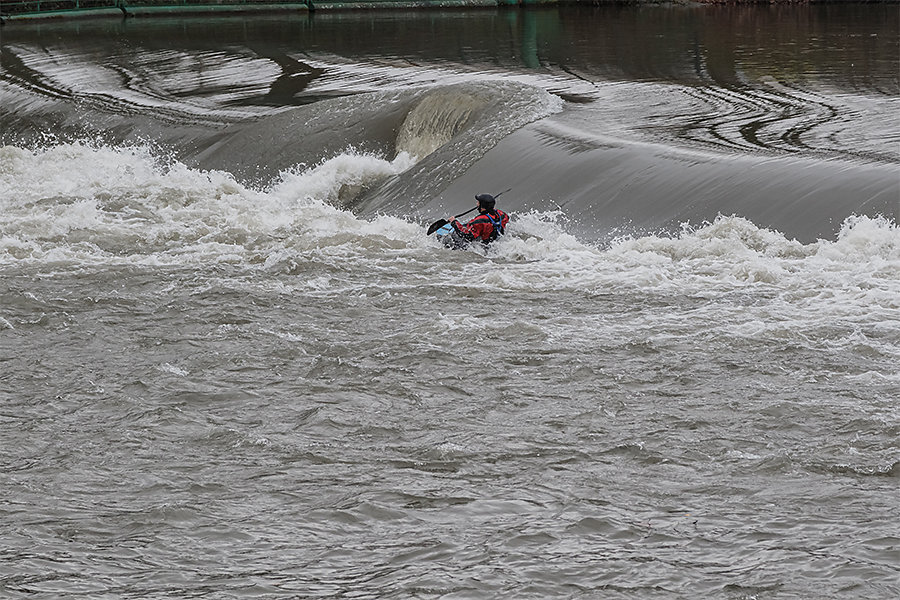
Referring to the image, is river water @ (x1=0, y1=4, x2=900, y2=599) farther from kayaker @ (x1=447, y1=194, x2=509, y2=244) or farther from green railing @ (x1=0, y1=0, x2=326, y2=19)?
green railing @ (x1=0, y1=0, x2=326, y2=19)

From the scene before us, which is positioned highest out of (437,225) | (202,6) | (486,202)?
(202,6)

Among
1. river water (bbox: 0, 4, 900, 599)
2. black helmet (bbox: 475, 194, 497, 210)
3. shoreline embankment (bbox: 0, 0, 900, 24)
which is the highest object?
shoreline embankment (bbox: 0, 0, 900, 24)

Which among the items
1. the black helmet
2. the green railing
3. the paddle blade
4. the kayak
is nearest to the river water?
the kayak

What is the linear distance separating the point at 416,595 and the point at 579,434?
198 cm

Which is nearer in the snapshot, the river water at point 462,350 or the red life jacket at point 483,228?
the river water at point 462,350

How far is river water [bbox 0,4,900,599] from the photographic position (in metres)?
5.90

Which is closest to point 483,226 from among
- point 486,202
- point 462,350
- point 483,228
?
point 483,228

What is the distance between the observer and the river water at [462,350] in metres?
5.90

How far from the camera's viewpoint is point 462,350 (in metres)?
8.73

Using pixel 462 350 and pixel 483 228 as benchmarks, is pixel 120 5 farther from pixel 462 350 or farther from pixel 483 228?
pixel 462 350

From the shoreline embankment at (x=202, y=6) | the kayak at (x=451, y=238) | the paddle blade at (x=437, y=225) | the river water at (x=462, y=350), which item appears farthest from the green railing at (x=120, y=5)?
the kayak at (x=451, y=238)

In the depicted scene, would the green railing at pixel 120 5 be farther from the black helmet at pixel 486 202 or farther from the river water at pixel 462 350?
the black helmet at pixel 486 202

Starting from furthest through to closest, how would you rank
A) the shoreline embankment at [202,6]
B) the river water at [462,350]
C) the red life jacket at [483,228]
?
the shoreline embankment at [202,6], the red life jacket at [483,228], the river water at [462,350]

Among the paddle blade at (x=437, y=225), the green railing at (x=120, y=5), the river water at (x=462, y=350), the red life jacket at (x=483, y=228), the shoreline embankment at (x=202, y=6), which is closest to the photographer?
the river water at (x=462, y=350)
